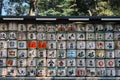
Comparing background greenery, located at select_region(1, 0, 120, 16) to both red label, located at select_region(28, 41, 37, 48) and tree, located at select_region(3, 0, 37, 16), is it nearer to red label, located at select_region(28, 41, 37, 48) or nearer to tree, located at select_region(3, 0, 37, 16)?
tree, located at select_region(3, 0, 37, 16)

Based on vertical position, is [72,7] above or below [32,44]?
above

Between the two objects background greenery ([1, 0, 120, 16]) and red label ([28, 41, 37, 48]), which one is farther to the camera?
background greenery ([1, 0, 120, 16])

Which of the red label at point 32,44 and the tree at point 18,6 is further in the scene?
the tree at point 18,6

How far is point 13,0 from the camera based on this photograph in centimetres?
3073

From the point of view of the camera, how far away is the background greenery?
27531 mm

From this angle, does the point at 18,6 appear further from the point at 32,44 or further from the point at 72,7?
the point at 32,44

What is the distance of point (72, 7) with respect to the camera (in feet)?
96.5

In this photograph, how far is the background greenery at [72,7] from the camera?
A: 2753 centimetres

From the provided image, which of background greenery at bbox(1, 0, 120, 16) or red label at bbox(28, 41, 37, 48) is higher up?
background greenery at bbox(1, 0, 120, 16)

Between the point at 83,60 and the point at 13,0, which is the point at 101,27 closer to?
the point at 83,60

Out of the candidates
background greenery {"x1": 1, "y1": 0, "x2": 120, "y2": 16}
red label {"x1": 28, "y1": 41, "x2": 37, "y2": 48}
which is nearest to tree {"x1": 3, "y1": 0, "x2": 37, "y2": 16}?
background greenery {"x1": 1, "y1": 0, "x2": 120, "y2": 16}

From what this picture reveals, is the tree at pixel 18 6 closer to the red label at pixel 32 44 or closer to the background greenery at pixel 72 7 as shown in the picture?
the background greenery at pixel 72 7

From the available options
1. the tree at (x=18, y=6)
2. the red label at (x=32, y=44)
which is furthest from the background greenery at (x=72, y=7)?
the red label at (x=32, y=44)

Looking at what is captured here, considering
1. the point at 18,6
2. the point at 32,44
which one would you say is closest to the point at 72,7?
the point at 18,6
